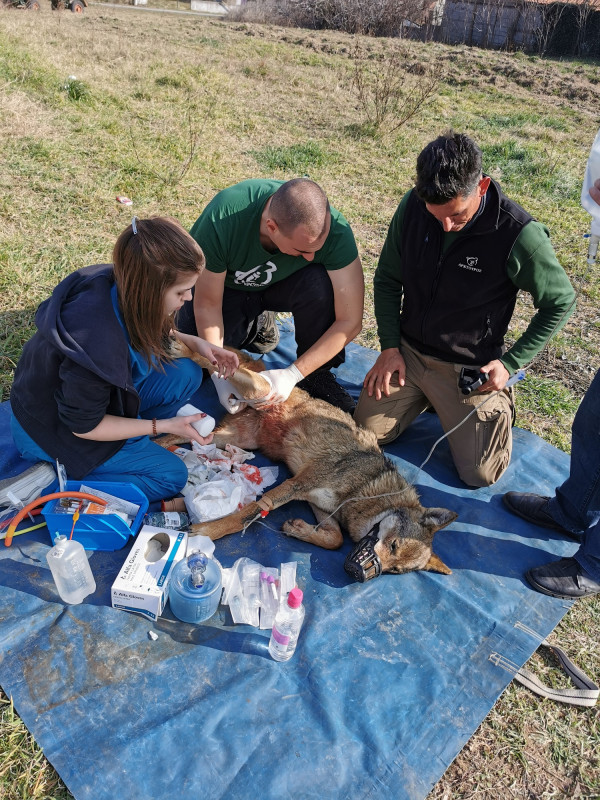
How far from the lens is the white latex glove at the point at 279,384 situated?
4543 mm

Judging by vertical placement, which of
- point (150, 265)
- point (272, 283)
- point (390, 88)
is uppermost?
point (390, 88)

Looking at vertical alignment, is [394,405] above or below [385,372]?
below

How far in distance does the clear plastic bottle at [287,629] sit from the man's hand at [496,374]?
95.1 inches

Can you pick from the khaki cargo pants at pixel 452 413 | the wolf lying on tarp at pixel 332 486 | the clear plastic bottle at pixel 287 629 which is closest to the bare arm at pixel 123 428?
the wolf lying on tarp at pixel 332 486

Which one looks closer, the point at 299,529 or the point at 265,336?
the point at 299,529

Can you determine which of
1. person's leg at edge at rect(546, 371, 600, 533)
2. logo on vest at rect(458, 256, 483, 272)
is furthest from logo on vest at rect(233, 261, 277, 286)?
person's leg at edge at rect(546, 371, 600, 533)

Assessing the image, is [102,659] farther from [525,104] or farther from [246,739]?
[525,104]

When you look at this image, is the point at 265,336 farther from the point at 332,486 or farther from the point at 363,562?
the point at 363,562

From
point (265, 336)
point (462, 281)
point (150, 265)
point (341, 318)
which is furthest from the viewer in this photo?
point (265, 336)

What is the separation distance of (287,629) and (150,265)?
2.21 metres

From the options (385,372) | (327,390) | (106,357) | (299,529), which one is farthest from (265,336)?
(106,357)

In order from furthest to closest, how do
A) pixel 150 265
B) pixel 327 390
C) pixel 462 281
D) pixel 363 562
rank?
pixel 327 390, pixel 462 281, pixel 363 562, pixel 150 265

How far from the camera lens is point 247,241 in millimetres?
4570

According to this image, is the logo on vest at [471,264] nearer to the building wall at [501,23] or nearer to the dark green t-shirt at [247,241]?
the dark green t-shirt at [247,241]
